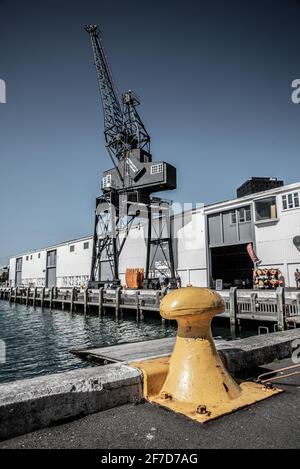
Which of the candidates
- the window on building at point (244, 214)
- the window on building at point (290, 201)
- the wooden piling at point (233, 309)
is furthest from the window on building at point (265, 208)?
the wooden piling at point (233, 309)

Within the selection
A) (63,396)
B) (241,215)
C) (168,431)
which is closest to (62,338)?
(63,396)

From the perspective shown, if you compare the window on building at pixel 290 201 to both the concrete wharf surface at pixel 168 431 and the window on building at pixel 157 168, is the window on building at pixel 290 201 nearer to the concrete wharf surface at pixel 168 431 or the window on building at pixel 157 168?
the window on building at pixel 157 168

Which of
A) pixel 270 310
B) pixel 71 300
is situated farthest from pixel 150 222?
pixel 270 310

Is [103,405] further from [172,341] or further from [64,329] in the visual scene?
[64,329]

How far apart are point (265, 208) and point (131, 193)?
47.3 ft

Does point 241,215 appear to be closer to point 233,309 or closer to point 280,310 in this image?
point 233,309

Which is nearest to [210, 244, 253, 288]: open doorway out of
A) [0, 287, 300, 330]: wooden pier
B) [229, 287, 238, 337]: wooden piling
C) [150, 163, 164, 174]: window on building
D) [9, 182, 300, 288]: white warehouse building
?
[9, 182, 300, 288]: white warehouse building

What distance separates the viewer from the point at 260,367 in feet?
13.5

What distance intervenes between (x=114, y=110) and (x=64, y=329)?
29402mm

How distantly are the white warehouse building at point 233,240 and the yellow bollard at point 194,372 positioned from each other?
21.7 meters

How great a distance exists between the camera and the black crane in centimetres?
3244

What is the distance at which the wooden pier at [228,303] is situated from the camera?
1406cm

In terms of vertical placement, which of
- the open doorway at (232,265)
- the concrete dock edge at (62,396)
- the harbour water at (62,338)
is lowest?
the harbour water at (62,338)

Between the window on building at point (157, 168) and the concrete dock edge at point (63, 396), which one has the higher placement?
the window on building at point (157, 168)
